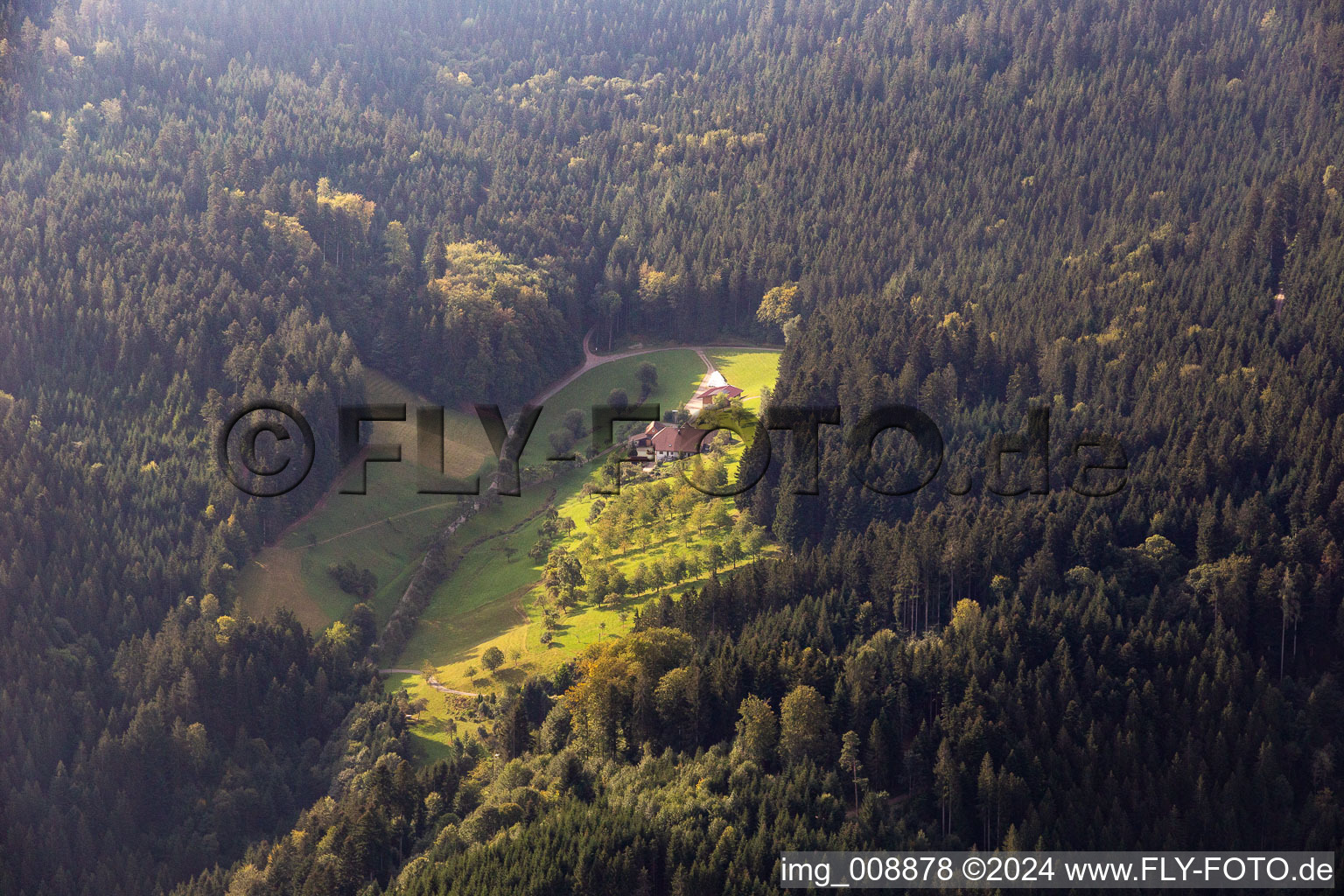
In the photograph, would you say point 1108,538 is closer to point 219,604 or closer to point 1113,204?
point 219,604

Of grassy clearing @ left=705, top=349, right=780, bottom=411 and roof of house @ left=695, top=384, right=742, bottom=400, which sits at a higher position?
grassy clearing @ left=705, top=349, right=780, bottom=411

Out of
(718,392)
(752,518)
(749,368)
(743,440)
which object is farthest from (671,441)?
(749,368)

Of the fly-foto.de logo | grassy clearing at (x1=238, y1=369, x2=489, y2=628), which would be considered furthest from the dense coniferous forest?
grassy clearing at (x1=238, y1=369, x2=489, y2=628)

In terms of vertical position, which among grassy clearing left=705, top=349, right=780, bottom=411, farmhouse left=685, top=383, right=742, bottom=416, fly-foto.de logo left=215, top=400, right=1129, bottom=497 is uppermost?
grassy clearing left=705, top=349, right=780, bottom=411

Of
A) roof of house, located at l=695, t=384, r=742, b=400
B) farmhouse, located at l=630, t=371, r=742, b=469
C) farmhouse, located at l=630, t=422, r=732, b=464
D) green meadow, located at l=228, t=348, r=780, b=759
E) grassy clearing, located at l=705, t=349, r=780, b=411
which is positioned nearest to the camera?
green meadow, located at l=228, t=348, r=780, b=759

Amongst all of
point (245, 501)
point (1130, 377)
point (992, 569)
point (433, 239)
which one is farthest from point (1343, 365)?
point (433, 239)

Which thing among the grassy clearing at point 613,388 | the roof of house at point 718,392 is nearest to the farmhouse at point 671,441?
the roof of house at point 718,392

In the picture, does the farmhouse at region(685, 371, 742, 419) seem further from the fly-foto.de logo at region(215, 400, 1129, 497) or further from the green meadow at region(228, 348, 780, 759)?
the fly-foto.de logo at region(215, 400, 1129, 497)

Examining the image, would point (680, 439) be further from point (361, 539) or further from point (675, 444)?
point (361, 539)

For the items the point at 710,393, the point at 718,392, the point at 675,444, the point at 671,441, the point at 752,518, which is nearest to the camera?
the point at 752,518
